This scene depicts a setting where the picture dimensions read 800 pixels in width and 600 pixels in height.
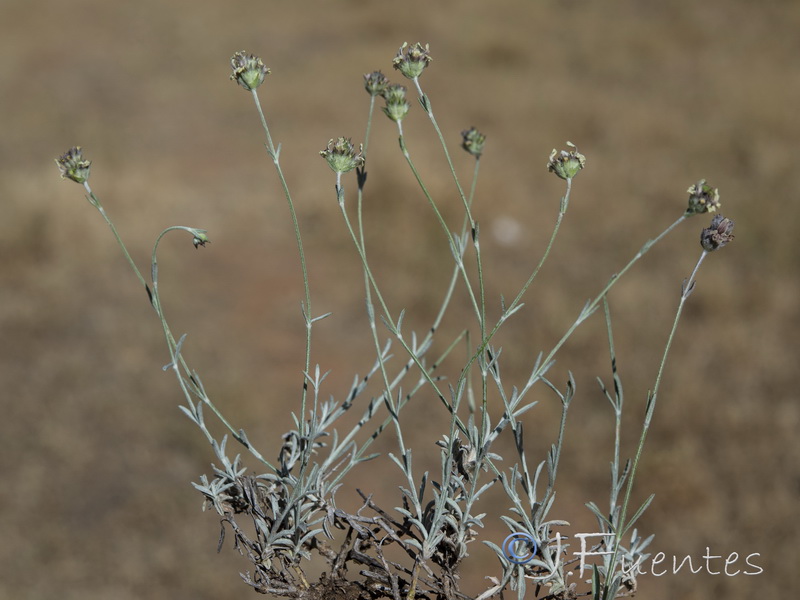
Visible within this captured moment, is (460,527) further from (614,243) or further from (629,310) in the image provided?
(614,243)

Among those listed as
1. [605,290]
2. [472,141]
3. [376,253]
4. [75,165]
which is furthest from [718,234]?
[376,253]

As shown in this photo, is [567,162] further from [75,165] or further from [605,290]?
[75,165]

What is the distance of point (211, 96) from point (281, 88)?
2.91 ft

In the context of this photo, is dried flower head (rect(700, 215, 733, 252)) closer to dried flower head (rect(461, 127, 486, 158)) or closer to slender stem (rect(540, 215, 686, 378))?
slender stem (rect(540, 215, 686, 378))

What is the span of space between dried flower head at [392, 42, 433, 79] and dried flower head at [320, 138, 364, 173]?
0.13 metres

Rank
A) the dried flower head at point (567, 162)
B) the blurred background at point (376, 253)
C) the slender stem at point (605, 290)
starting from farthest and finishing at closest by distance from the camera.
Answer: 1. the blurred background at point (376, 253)
2. the dried flower head at point (567, 162)
3. the slender stem at point (605, 290)

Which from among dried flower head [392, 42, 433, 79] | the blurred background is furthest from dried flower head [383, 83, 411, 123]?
the blurred background

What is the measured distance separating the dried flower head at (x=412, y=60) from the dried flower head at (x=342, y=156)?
13 centimetres

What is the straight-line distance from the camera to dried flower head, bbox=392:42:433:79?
38.3 inches

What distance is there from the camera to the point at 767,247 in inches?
246

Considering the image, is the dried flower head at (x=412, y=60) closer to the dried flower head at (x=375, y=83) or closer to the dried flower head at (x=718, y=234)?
the dried flower head at (x=375, y=83)

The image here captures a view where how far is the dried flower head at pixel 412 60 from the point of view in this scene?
97 centimetres

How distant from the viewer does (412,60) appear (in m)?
0.99

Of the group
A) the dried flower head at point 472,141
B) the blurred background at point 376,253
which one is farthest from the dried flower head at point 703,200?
the blurred background at point 376,253
